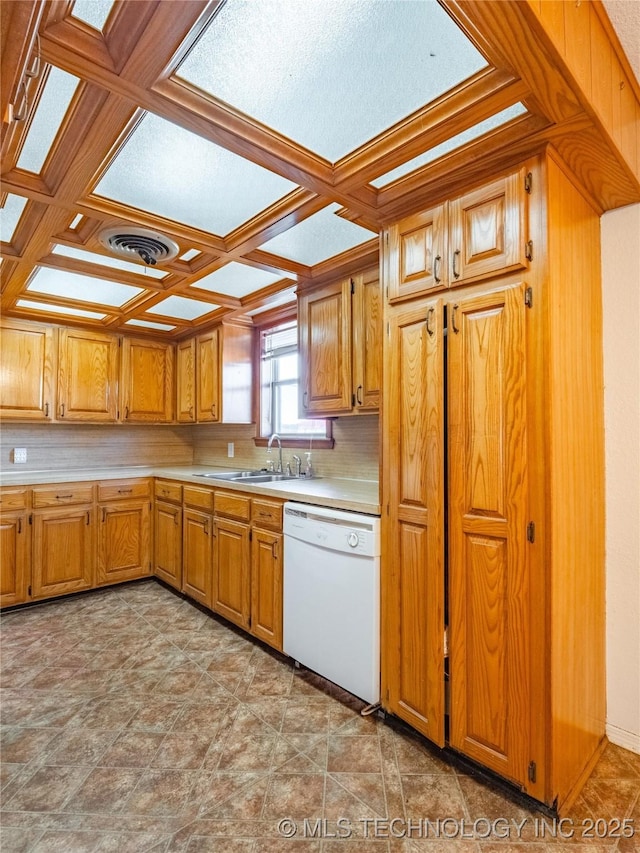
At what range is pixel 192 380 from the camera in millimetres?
4125

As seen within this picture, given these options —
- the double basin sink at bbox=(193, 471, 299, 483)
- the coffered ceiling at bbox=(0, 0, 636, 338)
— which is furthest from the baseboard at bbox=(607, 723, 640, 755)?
the coffered ceiling at bbox=(0, 0, 636, 338)

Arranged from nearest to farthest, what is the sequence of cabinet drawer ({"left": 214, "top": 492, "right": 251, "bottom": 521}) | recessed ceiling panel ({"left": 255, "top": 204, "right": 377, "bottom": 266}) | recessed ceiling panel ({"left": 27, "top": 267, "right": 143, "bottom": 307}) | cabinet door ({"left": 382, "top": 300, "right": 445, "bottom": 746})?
cabinet door ({"left": 382, "top": 300, "right": 445, "bottom": 746}), recessed ceiling panel ({"left": 255, "top": 204, "right": 377, "bottom": 266}), cabinet drawer ({"left": 214, "top": 492, "right": 251, "bottom": 521}), recessed ceiling panel ({"left": 27, "top": 267, "right": 143, "bottom": 307})

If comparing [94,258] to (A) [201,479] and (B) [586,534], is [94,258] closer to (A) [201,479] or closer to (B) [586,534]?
(A) [201,479]

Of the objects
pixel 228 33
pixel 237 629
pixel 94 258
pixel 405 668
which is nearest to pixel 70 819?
pixel 405 668

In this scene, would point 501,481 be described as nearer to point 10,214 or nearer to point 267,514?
point 267,514

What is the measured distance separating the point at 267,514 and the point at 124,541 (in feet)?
5.95

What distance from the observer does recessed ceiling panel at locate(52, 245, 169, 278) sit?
Result: 251cm

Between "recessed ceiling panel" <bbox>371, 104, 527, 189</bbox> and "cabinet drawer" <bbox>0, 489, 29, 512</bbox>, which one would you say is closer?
"recessed ceiling panel" <bbox>371, 104, 527, 189</bbox>

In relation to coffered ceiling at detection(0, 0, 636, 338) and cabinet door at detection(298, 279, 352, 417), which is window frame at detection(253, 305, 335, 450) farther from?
coffered ceiling at detection(0, 0, 636, 338)

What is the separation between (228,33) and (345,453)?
2314 millimetres

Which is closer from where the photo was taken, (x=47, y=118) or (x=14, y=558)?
(x=47, y=118)

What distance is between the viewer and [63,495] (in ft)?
11.3

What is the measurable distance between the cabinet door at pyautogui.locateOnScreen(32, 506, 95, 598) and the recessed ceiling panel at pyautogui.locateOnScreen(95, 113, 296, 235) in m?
2.49

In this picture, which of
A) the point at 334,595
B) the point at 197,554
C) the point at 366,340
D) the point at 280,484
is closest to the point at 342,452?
the point at 280,484
